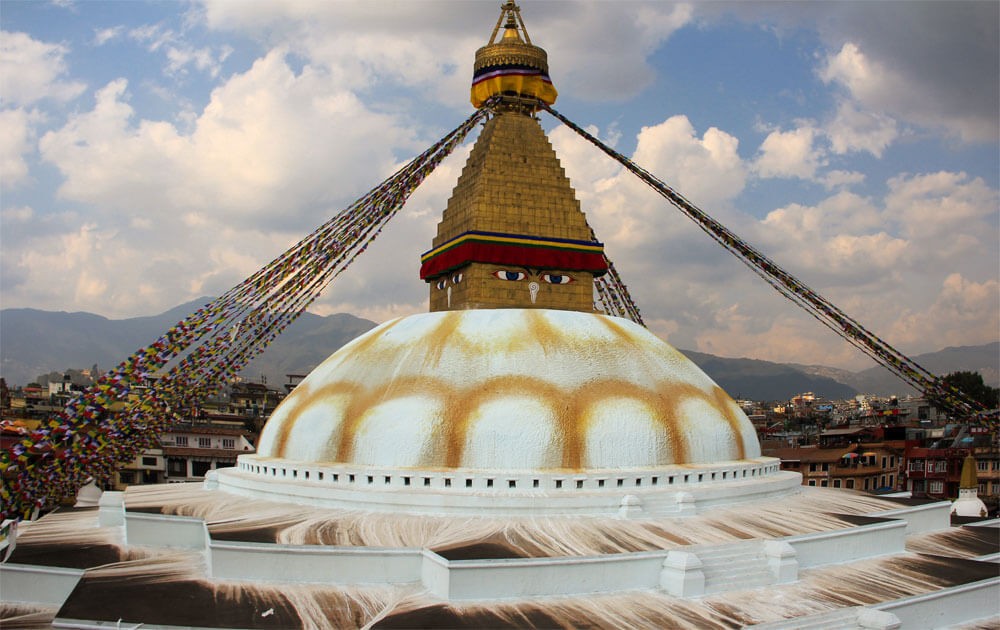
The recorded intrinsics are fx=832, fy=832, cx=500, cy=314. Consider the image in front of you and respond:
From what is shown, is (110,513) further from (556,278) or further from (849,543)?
(849,543)

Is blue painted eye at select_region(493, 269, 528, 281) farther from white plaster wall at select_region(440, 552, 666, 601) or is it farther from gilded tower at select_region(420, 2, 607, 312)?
white plaster wall at select_region(440, 552, 666, 601)

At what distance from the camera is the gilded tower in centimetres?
1498

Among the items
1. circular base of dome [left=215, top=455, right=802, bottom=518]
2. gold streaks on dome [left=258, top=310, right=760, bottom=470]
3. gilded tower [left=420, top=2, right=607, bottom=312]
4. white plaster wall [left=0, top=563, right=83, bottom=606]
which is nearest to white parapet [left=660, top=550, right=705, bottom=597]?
circular base of dome [left=215, top=455, right=802, bottom=518]

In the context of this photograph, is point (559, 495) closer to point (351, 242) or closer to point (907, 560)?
point (907, 560)

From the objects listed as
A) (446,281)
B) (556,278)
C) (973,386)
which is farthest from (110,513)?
(973,386)

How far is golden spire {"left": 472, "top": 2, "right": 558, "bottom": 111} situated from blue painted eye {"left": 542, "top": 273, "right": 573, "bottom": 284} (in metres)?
3.80

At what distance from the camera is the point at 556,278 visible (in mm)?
15391

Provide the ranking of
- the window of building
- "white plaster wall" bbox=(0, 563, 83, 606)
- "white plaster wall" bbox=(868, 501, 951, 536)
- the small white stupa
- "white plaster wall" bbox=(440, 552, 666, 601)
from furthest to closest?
the window of building → the small white stupa → "white plaster wall" bbox=(868, 501, 951, 536) → "white plaster wall" bbox=(0, 563, 83, 606) → "white plaster wall" bbox=(440, 552, 666, 601)

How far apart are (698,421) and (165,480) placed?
24987 millimetres

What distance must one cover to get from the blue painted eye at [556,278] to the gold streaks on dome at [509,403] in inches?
42.7

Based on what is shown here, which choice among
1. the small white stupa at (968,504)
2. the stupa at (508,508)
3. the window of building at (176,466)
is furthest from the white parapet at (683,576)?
the window of building at (176,466)

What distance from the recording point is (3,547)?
10.8m

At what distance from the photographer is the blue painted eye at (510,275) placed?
15.0 m

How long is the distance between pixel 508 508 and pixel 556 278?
5431 mm
